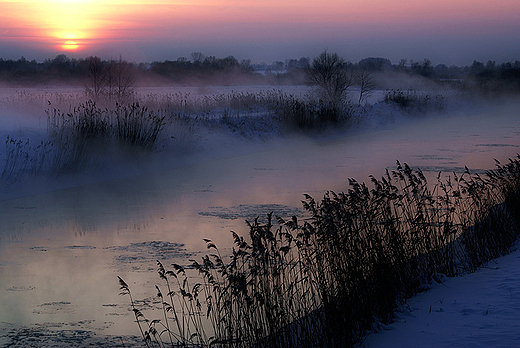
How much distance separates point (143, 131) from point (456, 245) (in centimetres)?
A: 1181

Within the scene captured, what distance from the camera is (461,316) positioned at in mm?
5621

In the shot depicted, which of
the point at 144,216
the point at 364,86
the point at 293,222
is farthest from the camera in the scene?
the point at 364,86

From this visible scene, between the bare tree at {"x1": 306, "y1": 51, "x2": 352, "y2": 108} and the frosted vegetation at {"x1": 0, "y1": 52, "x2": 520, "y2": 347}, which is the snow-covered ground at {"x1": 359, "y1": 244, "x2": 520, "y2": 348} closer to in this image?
the frosted vegetation at {"x1": 0, "y1": 52, "x2": 520, "y2": 347}

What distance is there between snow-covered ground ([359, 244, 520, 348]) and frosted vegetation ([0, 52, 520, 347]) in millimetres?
225

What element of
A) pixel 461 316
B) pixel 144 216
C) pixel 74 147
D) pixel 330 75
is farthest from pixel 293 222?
pixel 330 75

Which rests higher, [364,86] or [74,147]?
[364,86]

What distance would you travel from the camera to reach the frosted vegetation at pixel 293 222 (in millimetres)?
5164

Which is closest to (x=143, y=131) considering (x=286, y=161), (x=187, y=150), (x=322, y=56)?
(x=187, y=150)

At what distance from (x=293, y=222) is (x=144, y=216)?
21.6ft

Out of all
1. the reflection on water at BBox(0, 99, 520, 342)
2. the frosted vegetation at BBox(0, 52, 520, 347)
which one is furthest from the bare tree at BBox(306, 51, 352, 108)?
the reflection on water at BBox(0, 99, 520, 342)

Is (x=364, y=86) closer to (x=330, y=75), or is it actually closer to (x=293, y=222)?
(x=330, y=75)

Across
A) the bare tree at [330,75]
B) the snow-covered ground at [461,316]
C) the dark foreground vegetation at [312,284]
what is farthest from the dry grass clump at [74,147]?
the bare tree at [330,75]

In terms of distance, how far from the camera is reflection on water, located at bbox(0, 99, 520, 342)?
→ 6718mm

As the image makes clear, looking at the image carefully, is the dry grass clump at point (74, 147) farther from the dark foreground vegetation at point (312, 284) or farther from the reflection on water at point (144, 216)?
the dark foreground vegetation at point (312, 284)
